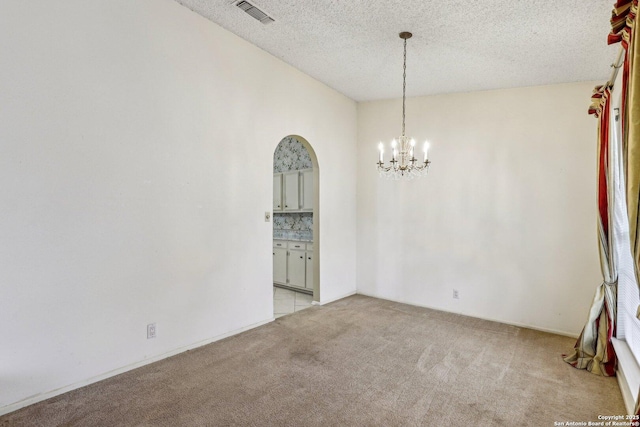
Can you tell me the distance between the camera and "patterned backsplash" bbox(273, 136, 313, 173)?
18.8 feet

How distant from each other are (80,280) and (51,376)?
662 mm

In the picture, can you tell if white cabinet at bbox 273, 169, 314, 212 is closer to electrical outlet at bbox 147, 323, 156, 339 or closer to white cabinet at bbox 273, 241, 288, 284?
white cabinet at bbox 273, 241, 288, 284

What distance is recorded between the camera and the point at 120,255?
8.81ft

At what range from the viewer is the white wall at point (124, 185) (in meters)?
2.22

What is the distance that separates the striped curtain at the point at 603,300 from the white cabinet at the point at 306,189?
364 centimetres

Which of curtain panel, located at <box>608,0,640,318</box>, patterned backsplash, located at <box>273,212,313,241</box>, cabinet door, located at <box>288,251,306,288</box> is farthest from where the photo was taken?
patterned backsplash, located at <box>273,212,313,241</box>

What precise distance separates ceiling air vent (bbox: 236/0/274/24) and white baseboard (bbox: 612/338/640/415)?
3.93 m

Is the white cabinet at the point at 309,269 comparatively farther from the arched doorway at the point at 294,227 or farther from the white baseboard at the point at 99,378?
the white baseboard at the point at 99,378

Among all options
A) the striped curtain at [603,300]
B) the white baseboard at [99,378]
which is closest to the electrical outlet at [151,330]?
the white baseboard at [99,378]

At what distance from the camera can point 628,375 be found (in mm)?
2355

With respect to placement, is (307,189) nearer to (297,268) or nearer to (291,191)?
(291,191)

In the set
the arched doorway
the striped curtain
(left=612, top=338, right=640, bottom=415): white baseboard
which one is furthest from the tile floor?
(left=612, top=338, right=640, bottom=415): white baseboard

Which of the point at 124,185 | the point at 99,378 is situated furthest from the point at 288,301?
the point at 124,185

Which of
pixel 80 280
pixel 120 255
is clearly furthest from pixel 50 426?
pixel 120 255
